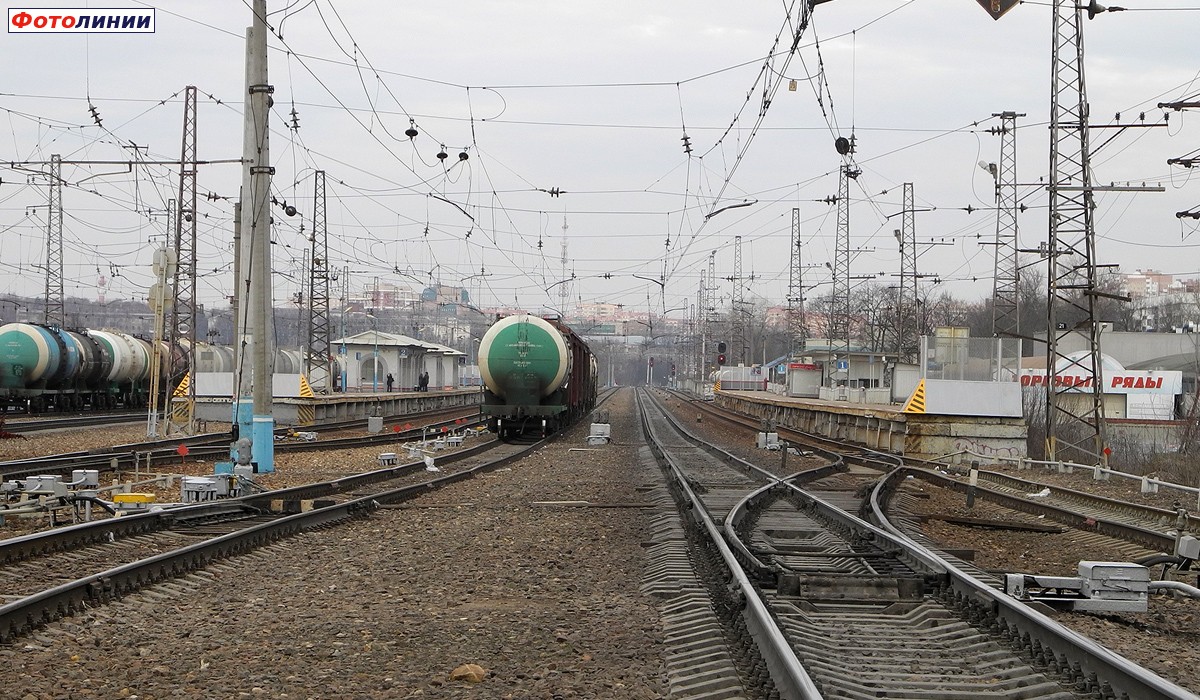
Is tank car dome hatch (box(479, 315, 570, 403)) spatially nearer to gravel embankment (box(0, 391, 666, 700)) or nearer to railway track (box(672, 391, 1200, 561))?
railway track (box(672, 391, 1200, 561))

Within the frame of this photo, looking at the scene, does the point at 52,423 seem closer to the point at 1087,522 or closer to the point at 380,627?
the point at 1087,522

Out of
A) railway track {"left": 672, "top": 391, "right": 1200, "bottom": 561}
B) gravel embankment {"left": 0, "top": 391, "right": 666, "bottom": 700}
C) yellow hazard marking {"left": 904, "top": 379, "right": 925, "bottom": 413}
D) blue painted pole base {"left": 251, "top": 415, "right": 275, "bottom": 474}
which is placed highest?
yellow hazard marking {"left": 904, "top": 379, "right": 925, "bottom": 413}

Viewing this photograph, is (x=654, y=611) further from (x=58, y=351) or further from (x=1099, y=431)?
(x=58, y=351)

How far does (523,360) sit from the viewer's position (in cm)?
3089

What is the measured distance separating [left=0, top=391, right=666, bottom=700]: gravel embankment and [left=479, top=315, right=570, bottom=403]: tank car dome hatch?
18.7 m

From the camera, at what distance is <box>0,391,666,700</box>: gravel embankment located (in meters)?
5.82

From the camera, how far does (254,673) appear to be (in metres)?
6.02

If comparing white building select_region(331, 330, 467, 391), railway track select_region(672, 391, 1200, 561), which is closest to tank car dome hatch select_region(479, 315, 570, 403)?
railway track select_region(672, 391, 1200, 561)

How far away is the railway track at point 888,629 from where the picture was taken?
5.64 meters

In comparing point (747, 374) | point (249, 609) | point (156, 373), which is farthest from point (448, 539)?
point (747, 374)

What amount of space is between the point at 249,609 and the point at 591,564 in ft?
10.5

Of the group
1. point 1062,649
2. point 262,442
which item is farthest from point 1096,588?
point 262,442

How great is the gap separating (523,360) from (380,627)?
→ 23.7 m

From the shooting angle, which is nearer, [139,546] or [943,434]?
[139,546]
